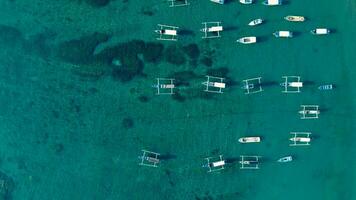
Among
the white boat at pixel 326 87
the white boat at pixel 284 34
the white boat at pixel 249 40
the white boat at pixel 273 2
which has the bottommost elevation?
the white boat at pixel 326 87

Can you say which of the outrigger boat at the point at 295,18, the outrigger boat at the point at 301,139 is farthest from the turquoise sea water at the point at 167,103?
the outrigger boat at the point at 301,139

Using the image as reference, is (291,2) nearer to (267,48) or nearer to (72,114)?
(267,48)

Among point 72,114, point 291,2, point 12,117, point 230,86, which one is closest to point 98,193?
point 72,114

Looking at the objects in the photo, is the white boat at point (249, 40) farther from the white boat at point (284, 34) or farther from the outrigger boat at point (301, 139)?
the outrigger boat at point (301, 139)

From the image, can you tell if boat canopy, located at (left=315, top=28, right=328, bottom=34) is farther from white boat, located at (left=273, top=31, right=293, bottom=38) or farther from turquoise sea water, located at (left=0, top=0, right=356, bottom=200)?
white boat, located at (left=273, top=31, right=293, bottom=38)

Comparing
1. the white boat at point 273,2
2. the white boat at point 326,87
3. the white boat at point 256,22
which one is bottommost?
the white boat at point 326,87

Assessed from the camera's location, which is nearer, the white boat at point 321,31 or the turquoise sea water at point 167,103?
the white boat at point 321,31

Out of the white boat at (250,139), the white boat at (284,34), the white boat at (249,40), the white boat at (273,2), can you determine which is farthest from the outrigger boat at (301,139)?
the white boat at (273,2)

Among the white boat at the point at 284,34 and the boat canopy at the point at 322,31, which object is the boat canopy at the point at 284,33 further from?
the boat canopy at the point at 322,31

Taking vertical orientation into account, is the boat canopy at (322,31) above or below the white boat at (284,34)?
above
